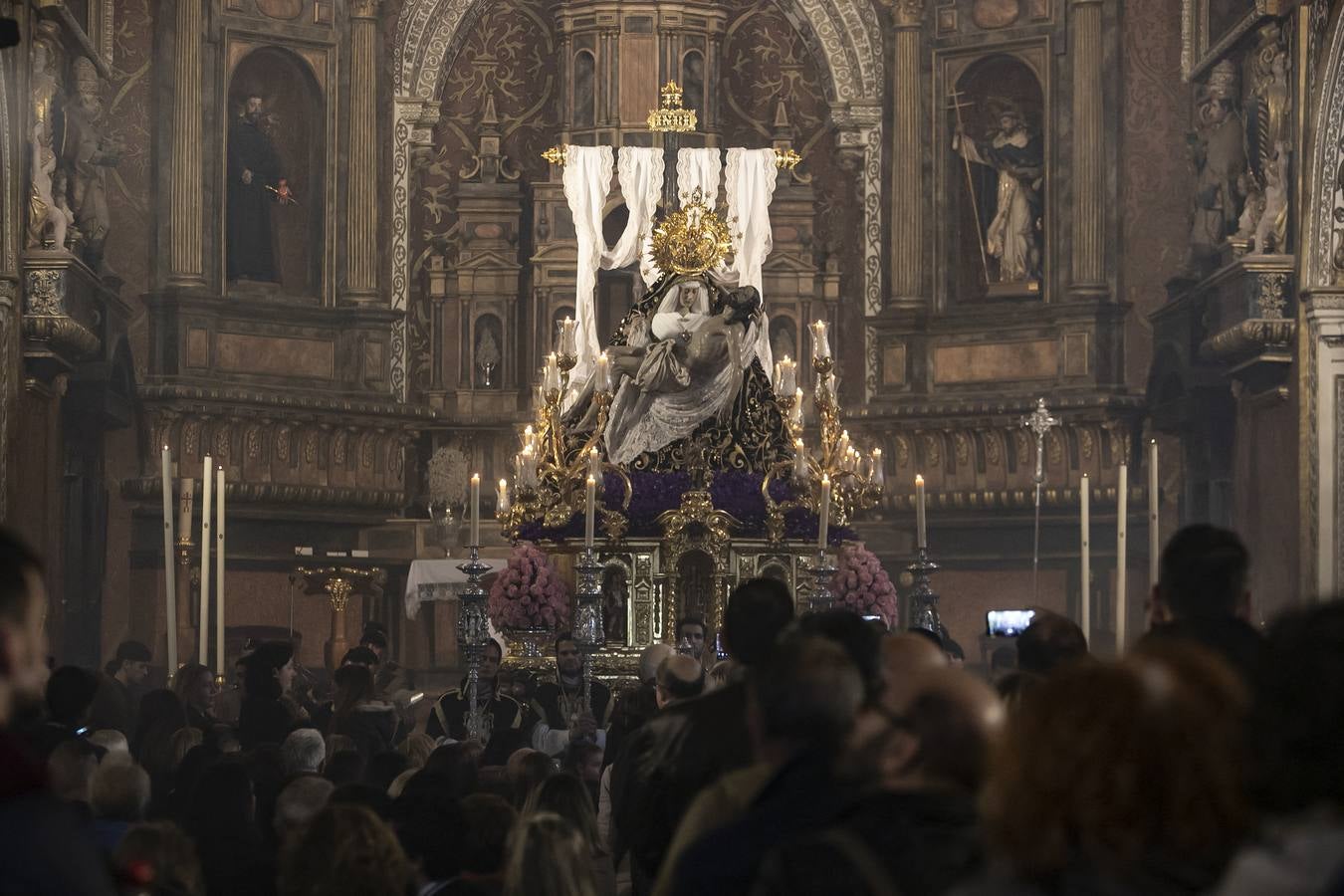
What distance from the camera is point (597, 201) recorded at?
22.1 metres

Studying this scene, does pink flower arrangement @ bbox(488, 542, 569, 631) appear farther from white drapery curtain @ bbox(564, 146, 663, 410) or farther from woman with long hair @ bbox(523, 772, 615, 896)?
woman with long hair @ bbox(523, 772, 615, 896)

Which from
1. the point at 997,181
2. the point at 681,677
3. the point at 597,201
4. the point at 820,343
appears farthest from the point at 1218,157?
the point at 681,677

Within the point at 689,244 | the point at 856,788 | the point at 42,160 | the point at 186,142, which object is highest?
the point at 186,142

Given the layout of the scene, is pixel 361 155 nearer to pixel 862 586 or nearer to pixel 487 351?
pixel 487 351

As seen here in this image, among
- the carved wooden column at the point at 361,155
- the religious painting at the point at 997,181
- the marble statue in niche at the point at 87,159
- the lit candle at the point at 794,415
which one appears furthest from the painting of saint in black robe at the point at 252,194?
the lit candle at the point at 794,415

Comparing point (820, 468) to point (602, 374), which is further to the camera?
point (820, 468)

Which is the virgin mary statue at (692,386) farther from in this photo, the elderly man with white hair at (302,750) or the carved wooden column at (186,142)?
the elderly man with white hair at (302,750)

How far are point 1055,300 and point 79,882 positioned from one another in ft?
66.1

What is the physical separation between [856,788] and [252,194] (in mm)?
19383

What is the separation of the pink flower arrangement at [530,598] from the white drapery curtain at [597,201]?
600 centimetres

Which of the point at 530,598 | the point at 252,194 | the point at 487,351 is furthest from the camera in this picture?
the point at 487,351

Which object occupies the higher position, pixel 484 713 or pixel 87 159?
pixel 87 159

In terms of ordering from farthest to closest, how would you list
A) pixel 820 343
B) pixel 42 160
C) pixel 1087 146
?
pixel 1087 146
pixel 42 160
pixel 820 343

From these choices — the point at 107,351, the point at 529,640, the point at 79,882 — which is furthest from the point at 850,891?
the point at 107,351
